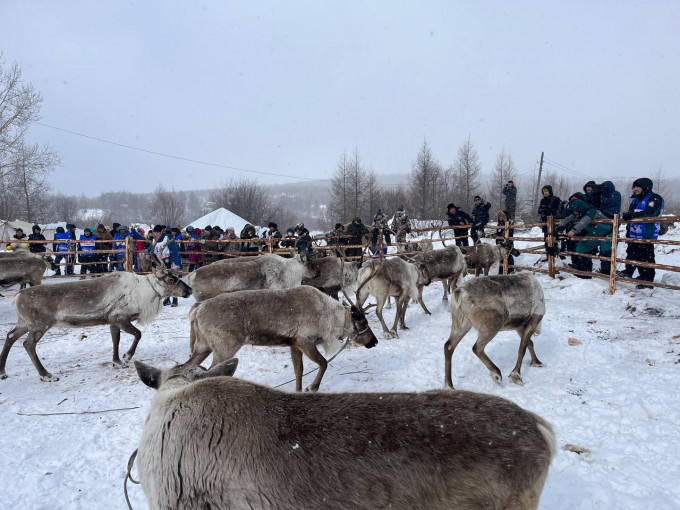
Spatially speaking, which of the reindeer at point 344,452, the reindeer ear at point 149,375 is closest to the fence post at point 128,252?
the reindeer ear at point 149,375

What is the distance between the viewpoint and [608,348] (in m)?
5.84

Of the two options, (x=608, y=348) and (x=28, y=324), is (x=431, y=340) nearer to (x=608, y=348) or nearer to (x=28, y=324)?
(x=608, y=348)

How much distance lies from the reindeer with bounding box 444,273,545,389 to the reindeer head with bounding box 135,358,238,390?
350cm

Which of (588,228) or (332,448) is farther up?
(588,228)

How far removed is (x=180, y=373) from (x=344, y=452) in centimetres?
130

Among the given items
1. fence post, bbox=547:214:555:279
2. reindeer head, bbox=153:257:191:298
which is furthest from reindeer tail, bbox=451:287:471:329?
fence post, bbox=547:214:555:279

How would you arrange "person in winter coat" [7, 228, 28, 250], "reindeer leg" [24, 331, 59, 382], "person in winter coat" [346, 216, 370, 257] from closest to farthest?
"reindeer leg" [24, 331, 59, 382] → "person in winter coat" [7, 228, 28, 250] → "person in winter coat" [346, 216, 370, 257]

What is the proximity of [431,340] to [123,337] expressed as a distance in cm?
599

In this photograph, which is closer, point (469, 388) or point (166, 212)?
point (469, 388)

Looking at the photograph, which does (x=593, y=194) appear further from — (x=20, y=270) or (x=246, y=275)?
(x=20, y=270)

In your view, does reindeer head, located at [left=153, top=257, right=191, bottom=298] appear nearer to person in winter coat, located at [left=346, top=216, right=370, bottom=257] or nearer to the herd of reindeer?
the herd of reindeer

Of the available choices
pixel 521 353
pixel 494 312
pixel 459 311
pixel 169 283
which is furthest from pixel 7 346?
pixel 521 353

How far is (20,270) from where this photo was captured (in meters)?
10.6

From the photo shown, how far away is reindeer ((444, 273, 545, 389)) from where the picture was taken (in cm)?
528
